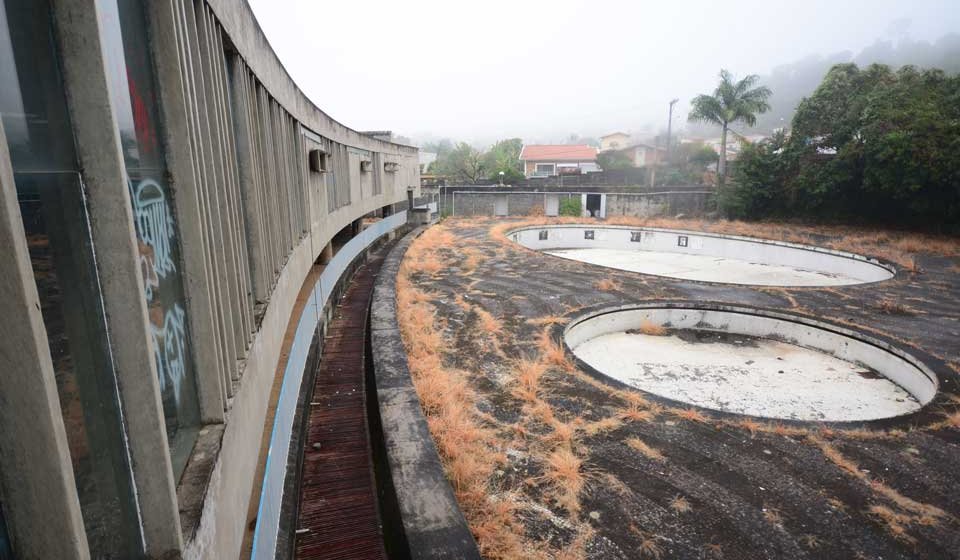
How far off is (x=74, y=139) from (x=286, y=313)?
511cm

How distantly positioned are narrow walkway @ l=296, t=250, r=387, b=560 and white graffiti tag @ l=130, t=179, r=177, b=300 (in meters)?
3.09

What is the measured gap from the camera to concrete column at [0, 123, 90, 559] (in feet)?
4.09

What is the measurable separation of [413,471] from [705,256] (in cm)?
2531

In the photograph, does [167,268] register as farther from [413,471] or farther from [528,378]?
[528,378]

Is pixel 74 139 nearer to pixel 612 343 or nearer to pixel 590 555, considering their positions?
pixel 590 555

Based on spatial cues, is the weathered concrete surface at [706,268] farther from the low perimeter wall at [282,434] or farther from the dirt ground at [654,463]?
the low perimeter wall at [282,434]

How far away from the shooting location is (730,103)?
122ft

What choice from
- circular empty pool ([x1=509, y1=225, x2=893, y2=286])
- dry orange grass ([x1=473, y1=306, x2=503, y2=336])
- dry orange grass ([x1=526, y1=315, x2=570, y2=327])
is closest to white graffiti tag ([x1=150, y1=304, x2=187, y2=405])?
dry orange grass ([x1=473, y1=306, x2=503, y2=336])

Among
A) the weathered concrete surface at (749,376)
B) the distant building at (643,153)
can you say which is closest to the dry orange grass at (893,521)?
the weathered concrete surface at (749,376)

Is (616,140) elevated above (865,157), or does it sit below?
above

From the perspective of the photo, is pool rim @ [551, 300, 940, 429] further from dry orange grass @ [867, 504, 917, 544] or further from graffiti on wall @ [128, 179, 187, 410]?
graffiti on wall @ [128, 179, 187, 410]

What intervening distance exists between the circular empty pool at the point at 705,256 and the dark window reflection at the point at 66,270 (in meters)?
19.2

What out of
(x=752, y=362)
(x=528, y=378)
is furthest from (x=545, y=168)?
(x=528, y=378)

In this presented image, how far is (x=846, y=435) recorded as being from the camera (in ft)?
22.9
